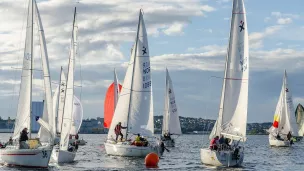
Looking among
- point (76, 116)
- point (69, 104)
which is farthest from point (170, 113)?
point (69, 104)

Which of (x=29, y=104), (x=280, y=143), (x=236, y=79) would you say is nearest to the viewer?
(x=29, y=104)

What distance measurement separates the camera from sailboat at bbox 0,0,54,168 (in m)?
34.6

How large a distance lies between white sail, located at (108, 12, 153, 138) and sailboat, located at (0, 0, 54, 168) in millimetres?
9857

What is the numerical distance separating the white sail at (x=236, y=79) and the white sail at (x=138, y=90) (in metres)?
9.22

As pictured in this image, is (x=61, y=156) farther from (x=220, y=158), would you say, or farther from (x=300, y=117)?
(x=300, y=117)

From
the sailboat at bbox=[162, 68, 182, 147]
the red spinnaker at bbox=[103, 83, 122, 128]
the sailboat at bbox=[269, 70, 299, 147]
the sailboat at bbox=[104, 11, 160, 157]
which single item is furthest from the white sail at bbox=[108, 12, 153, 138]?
the sailboat at bbox=[269, 70, 299, 147]

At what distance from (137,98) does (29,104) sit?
11.1m

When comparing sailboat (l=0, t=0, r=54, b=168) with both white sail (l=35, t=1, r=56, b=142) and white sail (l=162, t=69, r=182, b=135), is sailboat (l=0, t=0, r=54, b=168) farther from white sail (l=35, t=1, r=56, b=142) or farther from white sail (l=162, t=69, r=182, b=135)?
white sail (l=162, t=69, r=182, b=135)

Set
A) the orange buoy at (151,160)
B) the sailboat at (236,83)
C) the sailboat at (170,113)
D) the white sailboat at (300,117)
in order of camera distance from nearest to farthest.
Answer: the sailboat at (236,83) → the orange buoy at (151,160) → the sailboat at (170,113) → the white sailboat at (300,117)

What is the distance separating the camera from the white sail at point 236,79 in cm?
3722

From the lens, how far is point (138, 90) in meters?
45.7

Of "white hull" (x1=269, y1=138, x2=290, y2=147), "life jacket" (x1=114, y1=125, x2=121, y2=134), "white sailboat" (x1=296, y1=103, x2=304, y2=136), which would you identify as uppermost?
→ "white sailboat" (x1=296, y1=103, x2=304, y2=136)

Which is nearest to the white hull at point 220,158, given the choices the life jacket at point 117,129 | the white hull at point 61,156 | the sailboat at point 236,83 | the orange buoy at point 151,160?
the sailboat at point 236,83

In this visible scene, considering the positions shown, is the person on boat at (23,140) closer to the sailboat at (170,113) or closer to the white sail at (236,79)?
the white sail at (236,79)
